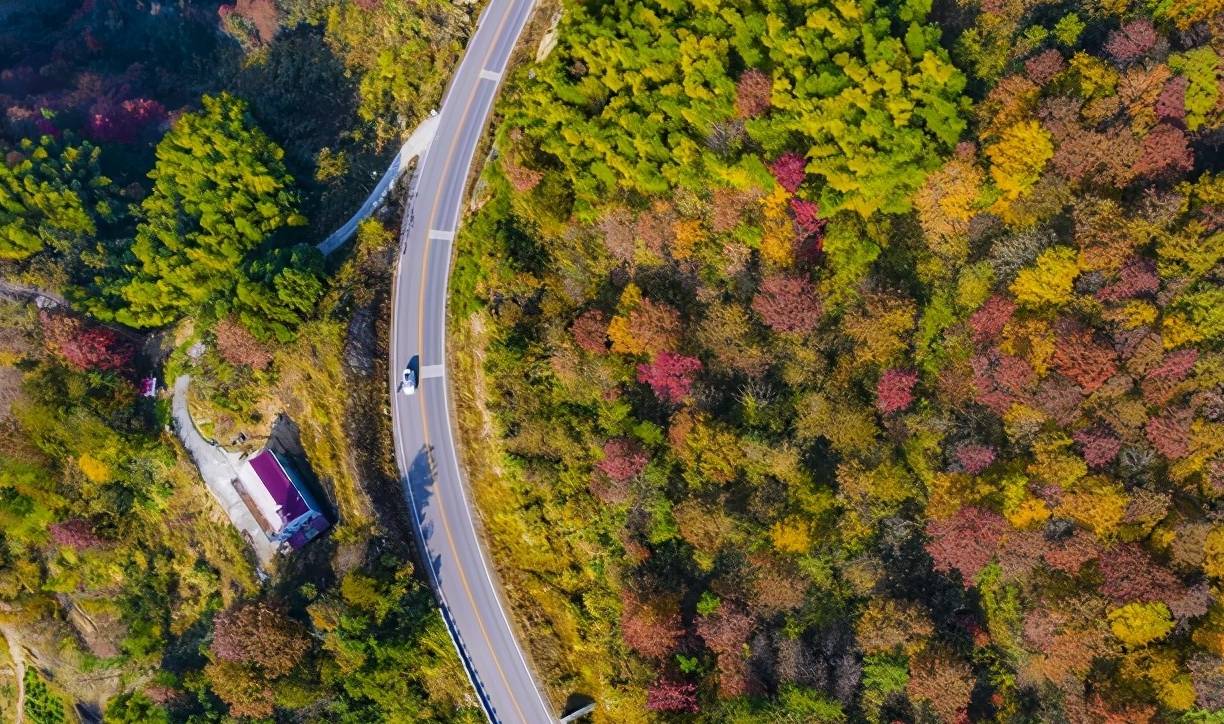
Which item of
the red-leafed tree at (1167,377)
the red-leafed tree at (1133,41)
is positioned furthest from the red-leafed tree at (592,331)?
the red-leafed tree at (1133,41)

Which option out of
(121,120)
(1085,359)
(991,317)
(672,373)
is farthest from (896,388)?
(121,120)

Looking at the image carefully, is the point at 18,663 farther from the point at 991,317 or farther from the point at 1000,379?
the point at 991,317

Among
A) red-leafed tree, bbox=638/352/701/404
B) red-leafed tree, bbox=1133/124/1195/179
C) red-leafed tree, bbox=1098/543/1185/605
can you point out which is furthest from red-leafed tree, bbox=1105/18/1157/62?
red-leafed tree, bbox=638/352/701/404

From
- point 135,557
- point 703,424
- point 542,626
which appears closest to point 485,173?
point 703,424

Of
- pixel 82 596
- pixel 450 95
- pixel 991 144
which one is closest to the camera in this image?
pixel 991 144

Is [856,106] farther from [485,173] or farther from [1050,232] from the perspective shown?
[485,173]

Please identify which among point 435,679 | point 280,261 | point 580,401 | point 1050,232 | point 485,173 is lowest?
point 435,679

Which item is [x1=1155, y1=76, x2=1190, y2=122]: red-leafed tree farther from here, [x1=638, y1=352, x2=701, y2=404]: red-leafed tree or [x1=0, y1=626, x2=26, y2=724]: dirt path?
[x1=0, y1=626, x2=26, y2=724]: dirt path
